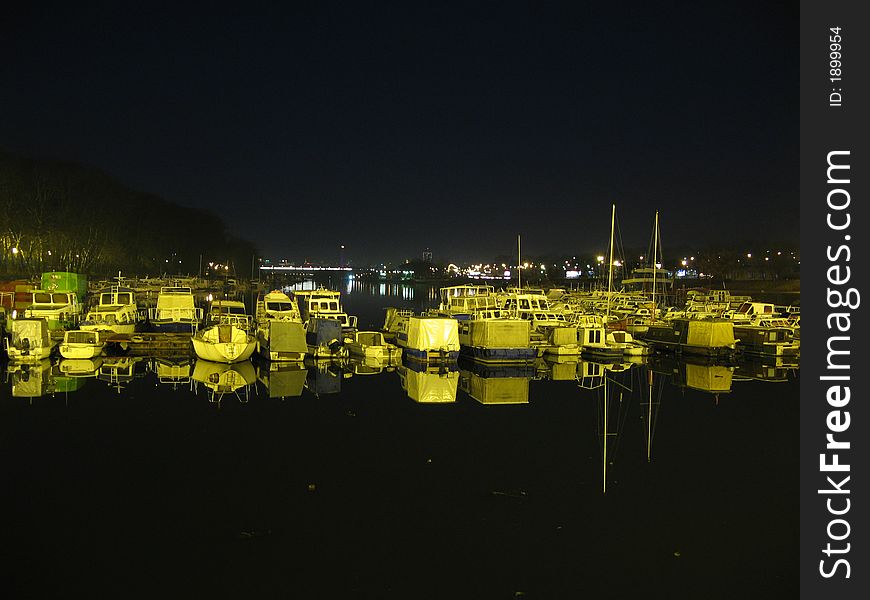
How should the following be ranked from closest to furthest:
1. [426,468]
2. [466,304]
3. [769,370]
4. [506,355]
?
[426,468], [506,355], [769,370], [466,304]

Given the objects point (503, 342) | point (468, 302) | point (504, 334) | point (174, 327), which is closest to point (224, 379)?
point (503, 342)

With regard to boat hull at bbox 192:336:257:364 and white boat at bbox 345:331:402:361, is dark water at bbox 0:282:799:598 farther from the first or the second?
white boat at bbox 345:331:402:361

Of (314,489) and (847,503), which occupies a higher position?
(847,503)

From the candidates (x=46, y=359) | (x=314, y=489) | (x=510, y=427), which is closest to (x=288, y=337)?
(x=46, y=359)

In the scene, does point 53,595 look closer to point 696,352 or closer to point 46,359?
point 46,359

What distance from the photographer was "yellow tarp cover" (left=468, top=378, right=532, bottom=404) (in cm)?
2669

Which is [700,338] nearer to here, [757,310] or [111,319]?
[757,310]

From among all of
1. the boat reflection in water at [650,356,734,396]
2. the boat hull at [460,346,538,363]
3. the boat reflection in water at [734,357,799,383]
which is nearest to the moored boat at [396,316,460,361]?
the boat hull at [460,346,538,363]

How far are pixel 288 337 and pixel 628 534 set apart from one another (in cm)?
2542

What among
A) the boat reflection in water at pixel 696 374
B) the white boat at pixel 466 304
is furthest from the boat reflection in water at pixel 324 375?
the boat reflection in water at pixel 696 374

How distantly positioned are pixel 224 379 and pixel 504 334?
13808mm

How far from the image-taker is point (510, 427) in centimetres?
2180

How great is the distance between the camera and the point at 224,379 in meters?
30.6

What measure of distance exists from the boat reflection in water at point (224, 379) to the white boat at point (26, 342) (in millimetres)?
7332
